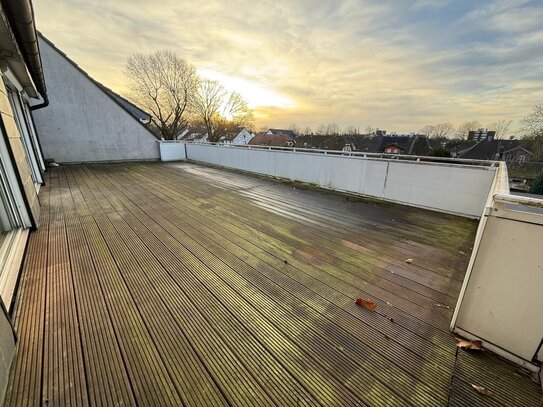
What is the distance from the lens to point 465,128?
4200 cm

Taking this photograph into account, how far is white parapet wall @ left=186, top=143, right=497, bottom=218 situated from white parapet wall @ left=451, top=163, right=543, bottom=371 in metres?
2.91

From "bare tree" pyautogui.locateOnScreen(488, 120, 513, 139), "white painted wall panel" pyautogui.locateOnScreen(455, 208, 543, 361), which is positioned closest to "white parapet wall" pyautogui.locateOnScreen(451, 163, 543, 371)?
"white painted wall panel" pyautogui.locateOnScreen(455, 208, 543, 361)

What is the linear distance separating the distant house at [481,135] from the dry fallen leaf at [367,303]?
4887cm

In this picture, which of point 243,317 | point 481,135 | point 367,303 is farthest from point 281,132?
point 243,317

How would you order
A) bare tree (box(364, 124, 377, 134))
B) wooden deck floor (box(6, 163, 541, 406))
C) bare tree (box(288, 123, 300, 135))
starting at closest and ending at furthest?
wooden deck floor (box(6, 163, 541, 406))
bare tree (box(364, 124, 377, 134))
bare tree (box(288, 123, 300, 135))

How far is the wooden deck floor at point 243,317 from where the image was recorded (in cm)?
109

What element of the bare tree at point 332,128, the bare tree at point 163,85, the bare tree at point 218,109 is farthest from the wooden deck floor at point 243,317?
the bare tree at point 332,128

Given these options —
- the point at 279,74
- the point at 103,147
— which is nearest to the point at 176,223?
the point at 103,147

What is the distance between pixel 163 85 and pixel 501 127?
50944mm

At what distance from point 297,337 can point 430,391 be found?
0.73 m

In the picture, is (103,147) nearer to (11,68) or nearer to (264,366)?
(11,68)

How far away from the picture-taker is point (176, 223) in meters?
3.21

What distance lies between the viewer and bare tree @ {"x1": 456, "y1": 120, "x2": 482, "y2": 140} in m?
41.1

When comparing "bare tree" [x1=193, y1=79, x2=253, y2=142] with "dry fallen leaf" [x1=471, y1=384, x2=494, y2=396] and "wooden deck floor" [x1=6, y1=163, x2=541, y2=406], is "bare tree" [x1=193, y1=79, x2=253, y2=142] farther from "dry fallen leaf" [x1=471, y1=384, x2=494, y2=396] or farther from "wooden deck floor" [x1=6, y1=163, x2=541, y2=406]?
"dry fallen leaf" [x1=471, y1=384, x2=494, y2=396]
